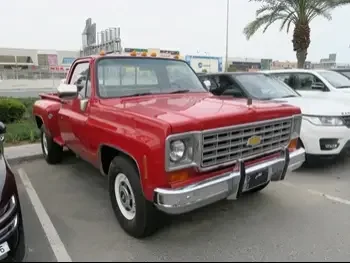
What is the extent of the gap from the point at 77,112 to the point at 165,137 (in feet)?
6.71

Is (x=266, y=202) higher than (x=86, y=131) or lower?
lower

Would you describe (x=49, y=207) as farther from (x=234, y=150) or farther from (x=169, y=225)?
(x=234, y=150)

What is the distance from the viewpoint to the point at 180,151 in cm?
282

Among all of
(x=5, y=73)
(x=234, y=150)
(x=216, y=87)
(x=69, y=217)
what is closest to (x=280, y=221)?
(x=234, y=150)

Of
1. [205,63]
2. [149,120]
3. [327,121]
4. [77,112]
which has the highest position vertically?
[205,63]

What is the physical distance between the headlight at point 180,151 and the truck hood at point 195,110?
0.07 meters

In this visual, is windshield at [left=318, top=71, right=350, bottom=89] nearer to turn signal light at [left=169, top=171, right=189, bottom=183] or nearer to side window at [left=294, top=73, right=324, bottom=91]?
side window at [left=294, top=73, right=324, bottom=91]

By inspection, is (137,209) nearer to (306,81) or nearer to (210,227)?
(210,227)

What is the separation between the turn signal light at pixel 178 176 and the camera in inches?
111

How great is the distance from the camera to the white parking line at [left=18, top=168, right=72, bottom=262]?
9.98 ft

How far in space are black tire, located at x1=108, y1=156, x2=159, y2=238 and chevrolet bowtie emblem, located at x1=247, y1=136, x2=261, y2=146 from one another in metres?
1.15

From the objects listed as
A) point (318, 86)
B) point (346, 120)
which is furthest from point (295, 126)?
point (318, 86)

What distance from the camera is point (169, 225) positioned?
3596 millimetres

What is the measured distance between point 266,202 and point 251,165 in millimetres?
1152
